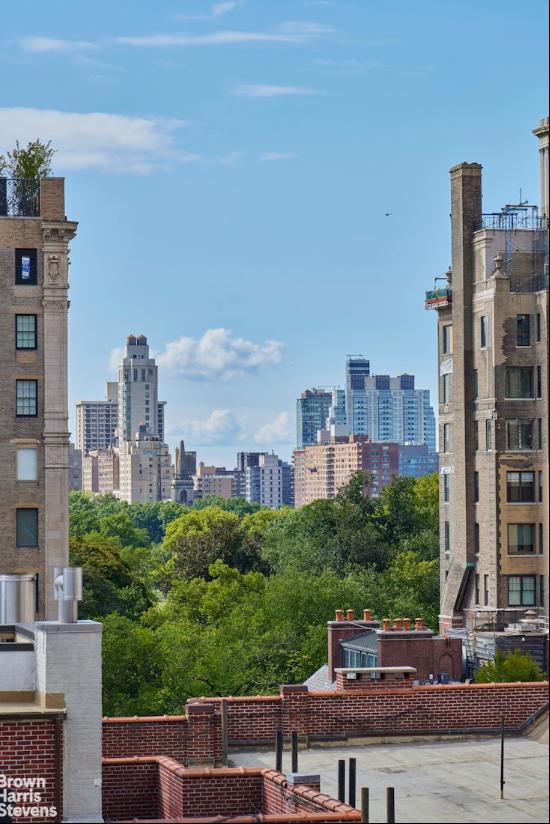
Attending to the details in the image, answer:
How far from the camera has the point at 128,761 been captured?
3253 centimetres

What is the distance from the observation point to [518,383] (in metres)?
90.8

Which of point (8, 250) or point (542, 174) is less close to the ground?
point (8, 250)

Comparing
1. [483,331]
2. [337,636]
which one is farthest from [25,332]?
[483,331]

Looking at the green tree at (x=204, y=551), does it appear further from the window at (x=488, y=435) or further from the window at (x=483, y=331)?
the window at (x=483, y=331)

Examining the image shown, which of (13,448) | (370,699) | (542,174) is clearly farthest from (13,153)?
(542,174)

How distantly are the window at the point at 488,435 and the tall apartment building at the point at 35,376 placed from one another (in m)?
23.6

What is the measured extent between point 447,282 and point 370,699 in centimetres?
6469

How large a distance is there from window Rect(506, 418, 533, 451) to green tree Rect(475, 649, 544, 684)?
60.3ft

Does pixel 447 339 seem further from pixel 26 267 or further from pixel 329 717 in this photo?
pixel 329 717

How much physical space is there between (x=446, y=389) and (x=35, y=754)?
247 ft

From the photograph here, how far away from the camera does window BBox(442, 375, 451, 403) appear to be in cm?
9929

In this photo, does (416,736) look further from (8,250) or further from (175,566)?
(175,566)

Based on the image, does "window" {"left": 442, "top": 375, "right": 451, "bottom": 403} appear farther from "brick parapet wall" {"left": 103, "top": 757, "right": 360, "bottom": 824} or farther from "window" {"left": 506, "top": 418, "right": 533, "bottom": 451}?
"brick parapet wall" {"left": 103, "top": 757, "right": 360, "bottom": 824}

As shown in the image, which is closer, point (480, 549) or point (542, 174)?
point (542, 174)
